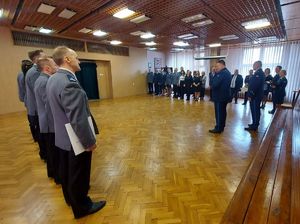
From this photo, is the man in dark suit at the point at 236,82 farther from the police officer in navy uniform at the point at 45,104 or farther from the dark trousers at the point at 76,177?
the dark trousers at the point at 76,177

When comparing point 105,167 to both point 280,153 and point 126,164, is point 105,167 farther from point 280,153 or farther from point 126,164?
point 280,153

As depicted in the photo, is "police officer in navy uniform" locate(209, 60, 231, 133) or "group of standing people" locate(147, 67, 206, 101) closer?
"police officer in navy uniform" locate(209, 60, 231, 133)

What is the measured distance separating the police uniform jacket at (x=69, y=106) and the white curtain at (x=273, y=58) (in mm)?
9806

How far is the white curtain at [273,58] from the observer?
824 centimetres

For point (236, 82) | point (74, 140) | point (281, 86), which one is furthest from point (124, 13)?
point (236, 82)

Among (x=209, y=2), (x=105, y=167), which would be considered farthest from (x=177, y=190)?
(x=209, y=2)

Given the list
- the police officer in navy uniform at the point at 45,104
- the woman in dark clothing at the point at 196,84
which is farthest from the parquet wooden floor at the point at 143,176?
the woman in dark clothing at the point at 196,84

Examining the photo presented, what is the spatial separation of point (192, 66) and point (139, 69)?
3.30 m

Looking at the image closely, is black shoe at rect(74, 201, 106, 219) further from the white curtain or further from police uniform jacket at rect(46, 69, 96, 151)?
the white curtain

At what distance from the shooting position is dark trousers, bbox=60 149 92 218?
1616 mm

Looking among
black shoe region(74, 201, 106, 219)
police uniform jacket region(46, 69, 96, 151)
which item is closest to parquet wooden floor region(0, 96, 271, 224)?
black shoe region(74, 201, 106, 219)

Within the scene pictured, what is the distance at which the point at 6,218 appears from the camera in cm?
175

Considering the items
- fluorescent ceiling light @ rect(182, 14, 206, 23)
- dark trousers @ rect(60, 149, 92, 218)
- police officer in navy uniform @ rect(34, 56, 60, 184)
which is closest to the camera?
dark trousers @ rect(60, 149, 92, 218)

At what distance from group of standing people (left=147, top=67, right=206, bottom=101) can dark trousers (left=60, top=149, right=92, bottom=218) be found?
7576mm
